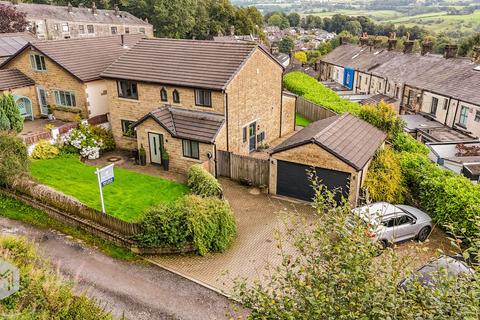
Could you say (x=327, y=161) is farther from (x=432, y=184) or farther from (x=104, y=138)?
(x=104, y=138)

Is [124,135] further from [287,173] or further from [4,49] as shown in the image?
[4,49]

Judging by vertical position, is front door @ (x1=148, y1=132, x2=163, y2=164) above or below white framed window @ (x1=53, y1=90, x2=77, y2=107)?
below

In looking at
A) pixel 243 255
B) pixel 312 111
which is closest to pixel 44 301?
pixel 243 255

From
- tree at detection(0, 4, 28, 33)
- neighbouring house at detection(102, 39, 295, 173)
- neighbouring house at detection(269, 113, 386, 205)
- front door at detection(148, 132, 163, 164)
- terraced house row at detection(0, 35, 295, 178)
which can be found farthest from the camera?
tree at detection(0, 4, 28, 33)

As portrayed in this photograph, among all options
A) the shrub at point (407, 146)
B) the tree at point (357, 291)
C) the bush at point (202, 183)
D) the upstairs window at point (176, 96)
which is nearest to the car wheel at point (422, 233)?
the shrub at point (407, 146)

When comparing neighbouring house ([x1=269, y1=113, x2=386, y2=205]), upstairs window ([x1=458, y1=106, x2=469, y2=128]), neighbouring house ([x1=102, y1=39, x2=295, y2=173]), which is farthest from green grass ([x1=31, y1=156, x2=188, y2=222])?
upstairs window ([x1=458, y1=106, x2=469, y2=128])

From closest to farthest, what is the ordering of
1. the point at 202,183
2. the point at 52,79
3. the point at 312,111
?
the point at 202,183
the point at 52,79
the point at 312,111

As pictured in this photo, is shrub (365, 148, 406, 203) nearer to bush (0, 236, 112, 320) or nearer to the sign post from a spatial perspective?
the sign post
